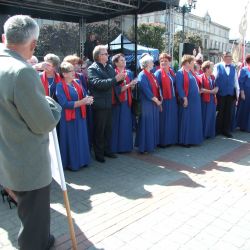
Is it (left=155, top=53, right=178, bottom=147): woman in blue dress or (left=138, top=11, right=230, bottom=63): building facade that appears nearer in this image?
(left=155, top=53, right=178, bottom=147): woman in blue dress

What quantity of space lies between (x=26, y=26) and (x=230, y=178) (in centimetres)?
405

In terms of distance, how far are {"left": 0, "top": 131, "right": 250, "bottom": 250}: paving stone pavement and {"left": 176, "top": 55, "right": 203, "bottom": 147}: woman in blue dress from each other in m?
0.78

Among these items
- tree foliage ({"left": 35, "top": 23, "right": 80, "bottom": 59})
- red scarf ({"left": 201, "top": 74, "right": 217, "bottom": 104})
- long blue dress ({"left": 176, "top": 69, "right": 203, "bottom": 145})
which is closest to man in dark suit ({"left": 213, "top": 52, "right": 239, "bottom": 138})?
red scarf ({"left": 201, "top": 74, "right": 217, "bottom": 104})

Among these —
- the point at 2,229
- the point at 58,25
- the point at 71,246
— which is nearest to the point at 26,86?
the point at 71,246

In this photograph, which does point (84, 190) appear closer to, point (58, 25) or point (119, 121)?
point (119, 121)

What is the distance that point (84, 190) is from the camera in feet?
15.4

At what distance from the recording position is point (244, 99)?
8.57m

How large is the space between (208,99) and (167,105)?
1182mm

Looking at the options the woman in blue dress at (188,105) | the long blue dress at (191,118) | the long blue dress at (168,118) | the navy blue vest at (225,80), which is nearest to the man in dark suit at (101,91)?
the long blue dress at (168,118)

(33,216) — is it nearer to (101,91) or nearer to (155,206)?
(155,206)

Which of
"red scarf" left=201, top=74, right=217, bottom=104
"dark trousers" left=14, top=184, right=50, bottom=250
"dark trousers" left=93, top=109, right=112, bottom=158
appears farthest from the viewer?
"red scarf" left=201, top=74, right=217, bottom=104

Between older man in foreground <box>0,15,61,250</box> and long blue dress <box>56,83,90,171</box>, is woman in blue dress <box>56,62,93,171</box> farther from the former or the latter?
older man in foreground <box>0,15,61,250</box>

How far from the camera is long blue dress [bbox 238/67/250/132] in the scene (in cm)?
848

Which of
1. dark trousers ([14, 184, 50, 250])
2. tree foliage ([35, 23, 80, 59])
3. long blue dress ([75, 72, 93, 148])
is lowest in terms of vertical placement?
dark trousers ([14, 184, 50, 250])
